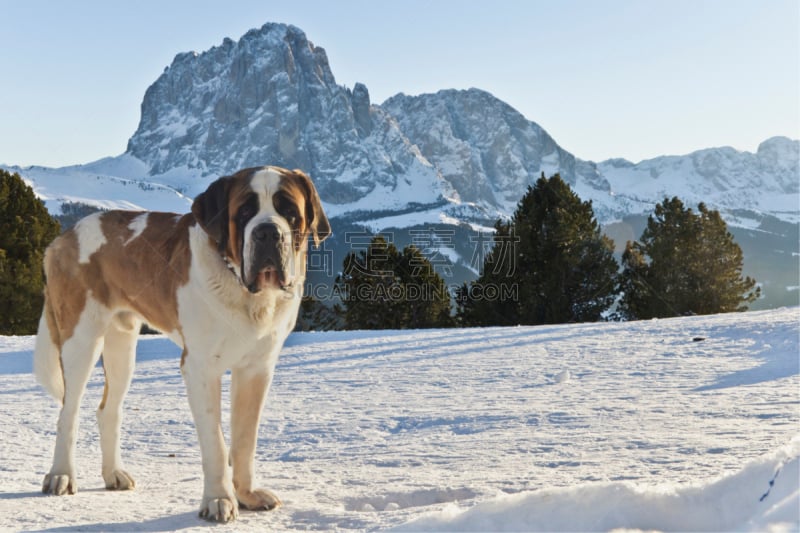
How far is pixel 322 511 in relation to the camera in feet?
12.2

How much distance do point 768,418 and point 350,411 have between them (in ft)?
12.4

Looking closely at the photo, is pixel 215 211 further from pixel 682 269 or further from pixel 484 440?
pixel 682 269

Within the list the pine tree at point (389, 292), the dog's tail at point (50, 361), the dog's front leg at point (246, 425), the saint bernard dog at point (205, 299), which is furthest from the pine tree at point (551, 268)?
the dog's front leg at point (246, 425)

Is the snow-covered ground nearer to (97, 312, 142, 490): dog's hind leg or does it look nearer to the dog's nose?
(97, 312, 142, 490): dog's hind leg

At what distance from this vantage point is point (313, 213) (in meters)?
4.00

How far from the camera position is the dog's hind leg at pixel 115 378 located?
4754 millimetres

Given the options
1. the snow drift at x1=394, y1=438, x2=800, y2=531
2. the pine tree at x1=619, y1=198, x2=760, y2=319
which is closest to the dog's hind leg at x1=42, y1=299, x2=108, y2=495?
the snow drift at x1=394, y1=438, x2=800, y2=531

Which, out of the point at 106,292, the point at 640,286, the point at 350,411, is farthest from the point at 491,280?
the point at 106,292

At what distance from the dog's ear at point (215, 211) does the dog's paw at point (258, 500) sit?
143 centimetres

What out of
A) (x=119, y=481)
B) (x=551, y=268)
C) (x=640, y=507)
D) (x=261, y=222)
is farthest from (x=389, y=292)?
(x=640, y=507)

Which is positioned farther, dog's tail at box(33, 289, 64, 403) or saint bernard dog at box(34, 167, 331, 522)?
dog's tail at box(33, 289, 64, 403)

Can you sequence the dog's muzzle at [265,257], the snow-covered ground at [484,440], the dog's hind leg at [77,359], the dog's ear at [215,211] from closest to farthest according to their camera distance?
the snow-covered ground at [484,440], the dog's muzzle at [265,257], the dog's ear at [215,211], the dog's hind leg at [77,359]

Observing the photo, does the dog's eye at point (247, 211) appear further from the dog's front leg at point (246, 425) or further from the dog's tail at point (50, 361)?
the dog's tail at point (50, 361)

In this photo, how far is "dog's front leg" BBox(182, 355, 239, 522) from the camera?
373 centimetres
